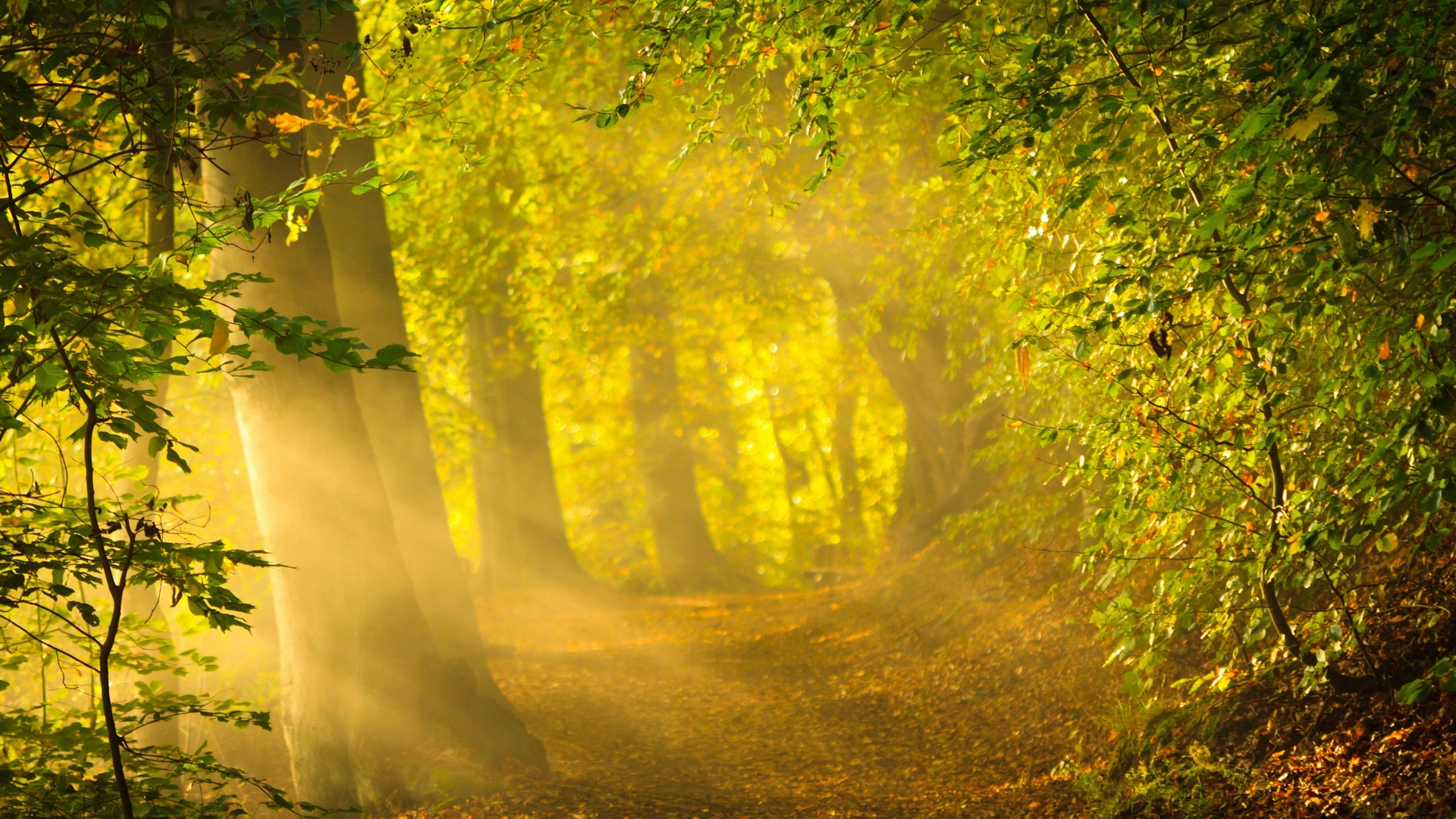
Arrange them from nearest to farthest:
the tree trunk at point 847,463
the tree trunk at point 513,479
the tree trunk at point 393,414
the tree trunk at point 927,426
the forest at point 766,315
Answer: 1. the forest at point 766,315
2. the tree trunk at point 393,414
3. the tree trunk at point 927,426
4. the tree trunk at point 513,479
5. the tree trunk at point 847,463

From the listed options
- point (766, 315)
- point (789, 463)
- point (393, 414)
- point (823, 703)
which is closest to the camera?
point (393, 414)

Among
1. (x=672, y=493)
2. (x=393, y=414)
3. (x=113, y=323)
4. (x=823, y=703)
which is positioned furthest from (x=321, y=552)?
(x=672, y=493)

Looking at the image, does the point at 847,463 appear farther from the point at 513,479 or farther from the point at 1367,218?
the point at 1367,218

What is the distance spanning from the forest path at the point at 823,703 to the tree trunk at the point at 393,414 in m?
1.78

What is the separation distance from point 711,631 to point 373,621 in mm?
8450

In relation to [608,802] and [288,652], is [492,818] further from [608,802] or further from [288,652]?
[288,652]

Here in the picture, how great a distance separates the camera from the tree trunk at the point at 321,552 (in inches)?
272

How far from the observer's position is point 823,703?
1065 cm

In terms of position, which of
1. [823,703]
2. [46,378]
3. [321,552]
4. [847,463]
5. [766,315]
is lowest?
[823,703]

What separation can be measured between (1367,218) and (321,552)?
261 inches

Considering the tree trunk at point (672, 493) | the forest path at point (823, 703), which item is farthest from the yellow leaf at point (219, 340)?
the tree trunk at point (672, 493)

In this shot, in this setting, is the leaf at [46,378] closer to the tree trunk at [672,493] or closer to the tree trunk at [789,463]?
the tree trunk at [672,493]

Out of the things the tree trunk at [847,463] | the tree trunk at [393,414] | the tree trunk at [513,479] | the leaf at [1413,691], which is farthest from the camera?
the tree trunk at [847,463]

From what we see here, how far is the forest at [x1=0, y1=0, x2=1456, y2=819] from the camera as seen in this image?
3.16m
